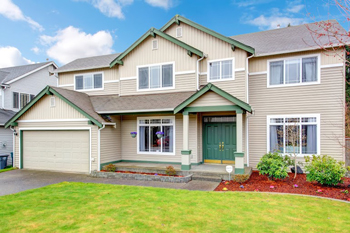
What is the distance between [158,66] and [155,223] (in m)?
9.49

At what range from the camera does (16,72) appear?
22.2 m

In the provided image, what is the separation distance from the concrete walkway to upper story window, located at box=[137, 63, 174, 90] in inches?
216

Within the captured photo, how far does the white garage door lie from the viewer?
12500mm

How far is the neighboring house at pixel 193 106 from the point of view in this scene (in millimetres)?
10961

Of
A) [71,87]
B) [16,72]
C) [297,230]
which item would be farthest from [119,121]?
[16,72]

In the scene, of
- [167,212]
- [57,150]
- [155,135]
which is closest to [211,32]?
[155,135]

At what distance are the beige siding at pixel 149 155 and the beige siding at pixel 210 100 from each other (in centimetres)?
167

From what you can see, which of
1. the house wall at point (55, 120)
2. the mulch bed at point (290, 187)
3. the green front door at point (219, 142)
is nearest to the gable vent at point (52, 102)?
the house wall at point (55, 120)

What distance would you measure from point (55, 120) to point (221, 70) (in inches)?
367

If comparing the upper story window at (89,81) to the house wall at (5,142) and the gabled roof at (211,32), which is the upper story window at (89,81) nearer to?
the gabled roof at (211,32)

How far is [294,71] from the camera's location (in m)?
11.5

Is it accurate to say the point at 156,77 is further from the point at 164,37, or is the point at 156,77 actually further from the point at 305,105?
the point at 305,105

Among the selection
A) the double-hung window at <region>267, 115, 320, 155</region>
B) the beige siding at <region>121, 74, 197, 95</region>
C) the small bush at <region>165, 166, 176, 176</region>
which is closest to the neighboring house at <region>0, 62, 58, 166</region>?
the beige siding at <region>121, 74, 197, 95</region>

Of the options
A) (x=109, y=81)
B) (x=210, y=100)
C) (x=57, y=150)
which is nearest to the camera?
(x=210, y=100)
